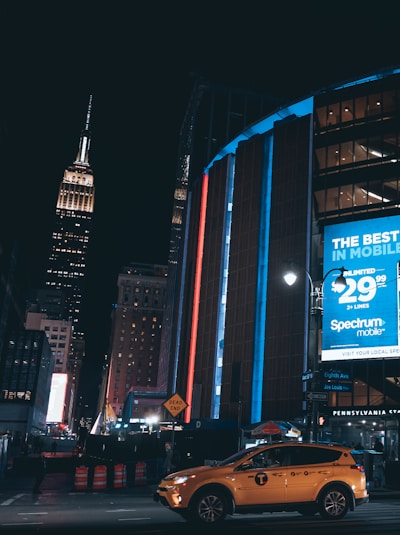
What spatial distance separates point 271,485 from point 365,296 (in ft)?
110

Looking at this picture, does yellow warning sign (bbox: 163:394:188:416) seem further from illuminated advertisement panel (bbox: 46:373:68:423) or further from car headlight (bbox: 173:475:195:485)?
illuminated advertisement panel (bbox: 46:373:68:423)

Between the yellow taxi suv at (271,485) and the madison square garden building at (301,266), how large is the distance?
25.4 m

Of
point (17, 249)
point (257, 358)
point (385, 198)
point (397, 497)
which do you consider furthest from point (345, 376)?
point (17, 249)

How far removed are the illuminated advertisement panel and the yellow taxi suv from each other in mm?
154853

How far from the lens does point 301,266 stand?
181 ft

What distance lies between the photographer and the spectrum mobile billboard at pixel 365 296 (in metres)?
43.4

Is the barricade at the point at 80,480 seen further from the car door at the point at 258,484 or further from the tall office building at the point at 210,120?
the tall office building at the point at 210,120

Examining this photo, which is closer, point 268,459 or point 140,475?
point 268,459

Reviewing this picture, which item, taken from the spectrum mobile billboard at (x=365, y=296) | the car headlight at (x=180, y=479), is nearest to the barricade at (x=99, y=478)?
the car headlight at (x=180, y=479)

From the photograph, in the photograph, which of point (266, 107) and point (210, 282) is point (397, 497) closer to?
point (210, 282)

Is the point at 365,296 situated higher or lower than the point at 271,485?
higher

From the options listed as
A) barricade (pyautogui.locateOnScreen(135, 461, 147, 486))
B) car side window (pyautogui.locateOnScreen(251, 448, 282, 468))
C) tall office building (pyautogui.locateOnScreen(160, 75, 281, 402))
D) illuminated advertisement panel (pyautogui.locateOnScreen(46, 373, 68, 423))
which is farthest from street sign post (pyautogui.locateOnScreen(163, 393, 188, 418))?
illuminated advertisement panel (pyautogui.locateOnScreen(46, 373, 68, 423))

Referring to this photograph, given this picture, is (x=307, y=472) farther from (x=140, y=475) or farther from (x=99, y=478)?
(x=140, y=475)

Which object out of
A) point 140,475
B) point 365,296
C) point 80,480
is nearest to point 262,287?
point 365,296
